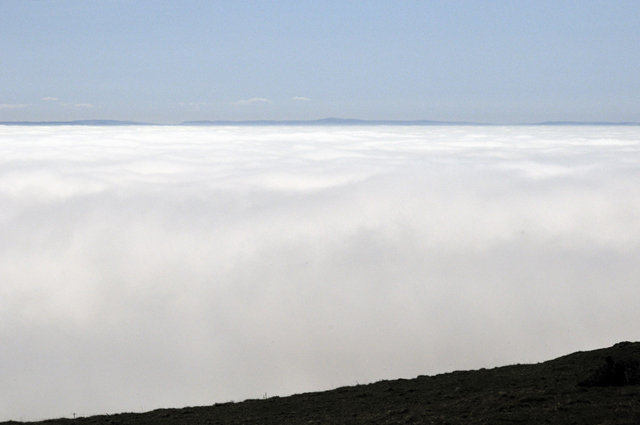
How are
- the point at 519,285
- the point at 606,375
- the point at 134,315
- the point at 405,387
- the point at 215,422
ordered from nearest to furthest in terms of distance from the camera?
the point at 606,375, the point at 215,422, the point at 405,387, the point at 134,315, the point at 519,285

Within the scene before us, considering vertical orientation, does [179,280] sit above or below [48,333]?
above

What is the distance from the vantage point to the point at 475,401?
1794 cm

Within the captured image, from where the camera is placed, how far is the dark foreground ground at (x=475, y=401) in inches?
623

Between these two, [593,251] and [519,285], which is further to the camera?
[593,251]

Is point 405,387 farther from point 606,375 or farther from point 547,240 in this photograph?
point 547,240

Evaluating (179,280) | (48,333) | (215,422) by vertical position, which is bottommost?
(215,422)

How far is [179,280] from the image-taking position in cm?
13325

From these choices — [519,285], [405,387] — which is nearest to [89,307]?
[519,285]

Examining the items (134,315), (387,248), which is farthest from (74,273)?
(387,248)

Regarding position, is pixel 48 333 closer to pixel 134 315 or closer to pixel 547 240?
pixel 134 315

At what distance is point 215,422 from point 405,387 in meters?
6.35

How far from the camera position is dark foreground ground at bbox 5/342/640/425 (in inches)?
623

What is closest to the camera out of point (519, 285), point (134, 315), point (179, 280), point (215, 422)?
point (215, 422)

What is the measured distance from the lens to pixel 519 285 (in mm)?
108438
